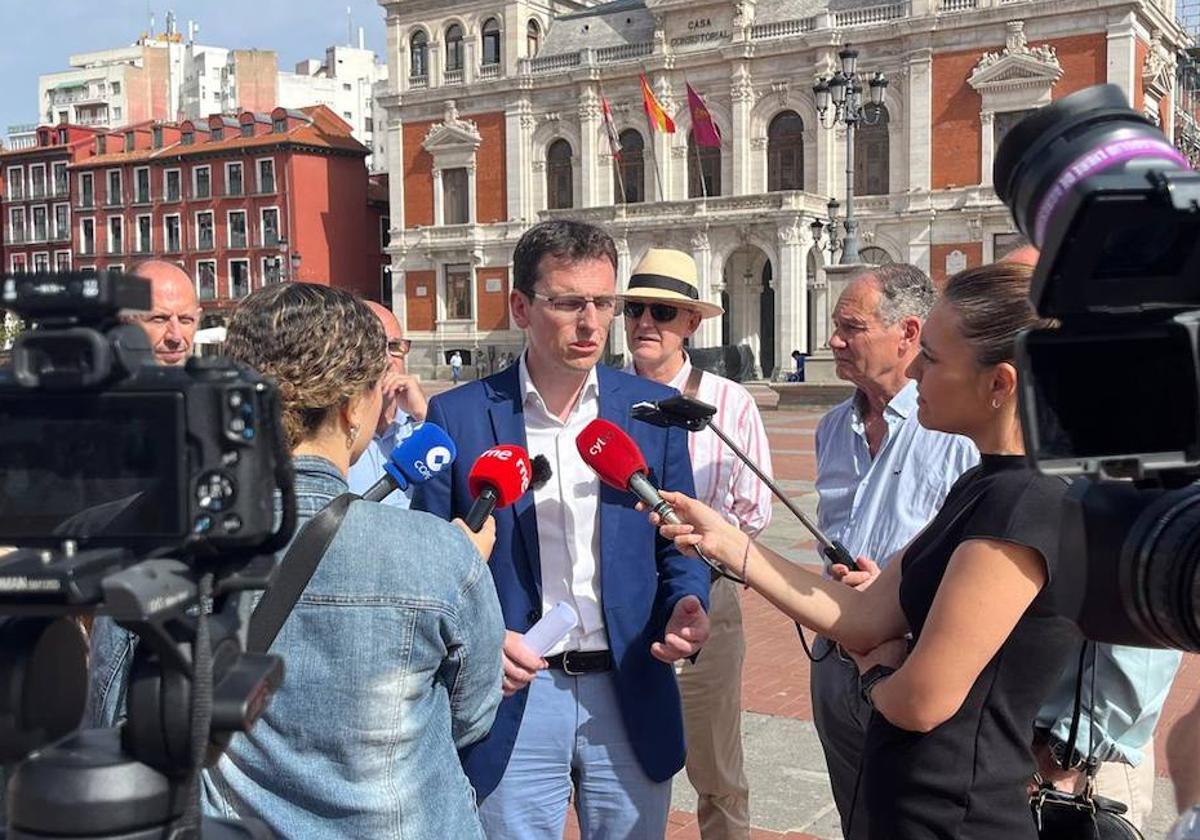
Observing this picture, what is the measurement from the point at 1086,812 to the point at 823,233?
34328 mm

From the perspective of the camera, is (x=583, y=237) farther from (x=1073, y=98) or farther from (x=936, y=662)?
(x=1073, y=98)

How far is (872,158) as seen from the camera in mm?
36406

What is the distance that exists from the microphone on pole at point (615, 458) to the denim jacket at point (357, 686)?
76 centimetres

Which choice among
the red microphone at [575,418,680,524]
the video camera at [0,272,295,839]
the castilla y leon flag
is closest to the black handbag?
the red microphone at [575,418,680,524]

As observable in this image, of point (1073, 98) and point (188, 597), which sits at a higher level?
Answer: point (1073, 98)

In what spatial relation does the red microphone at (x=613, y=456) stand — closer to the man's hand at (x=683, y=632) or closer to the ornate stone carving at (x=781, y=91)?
the man's hand at (x=683, y=632)

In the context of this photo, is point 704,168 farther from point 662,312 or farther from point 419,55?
point 662,312

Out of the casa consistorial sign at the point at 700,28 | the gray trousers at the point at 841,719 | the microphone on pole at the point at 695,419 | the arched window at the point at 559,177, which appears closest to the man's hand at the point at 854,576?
the microphone on pole at the point at 695,419

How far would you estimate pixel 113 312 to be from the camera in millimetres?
1300

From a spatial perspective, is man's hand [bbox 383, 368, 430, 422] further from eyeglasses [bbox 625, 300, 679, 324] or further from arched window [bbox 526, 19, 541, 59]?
arched window [bbox 526, 19, 541, 59]

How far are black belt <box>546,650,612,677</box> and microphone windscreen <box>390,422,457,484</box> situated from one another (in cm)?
57

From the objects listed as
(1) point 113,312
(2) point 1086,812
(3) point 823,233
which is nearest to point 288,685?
(1) point 113,312

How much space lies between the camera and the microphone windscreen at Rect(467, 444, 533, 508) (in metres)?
2.68

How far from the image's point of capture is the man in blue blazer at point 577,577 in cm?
297
